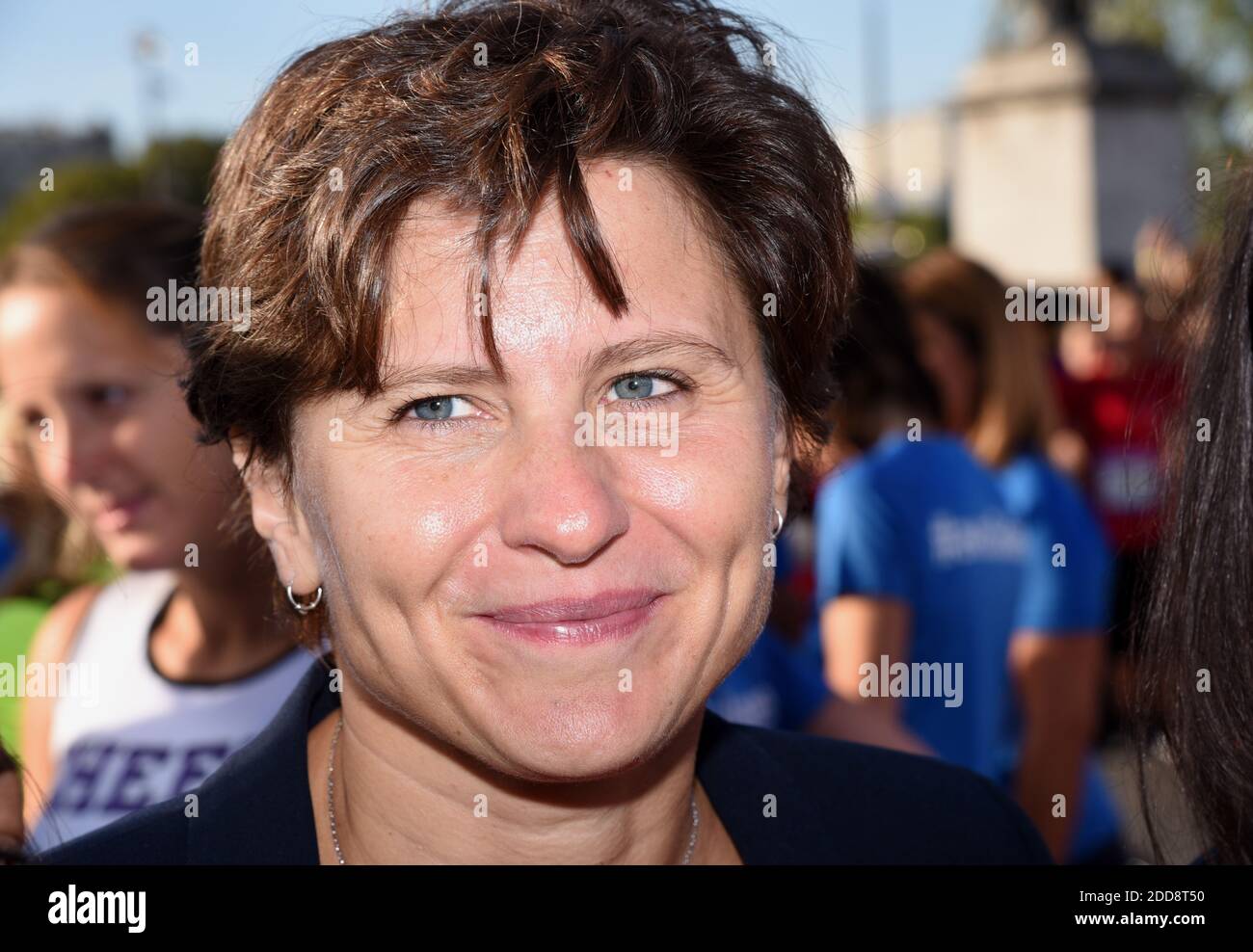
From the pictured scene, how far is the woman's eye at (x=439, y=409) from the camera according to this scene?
1414 mm

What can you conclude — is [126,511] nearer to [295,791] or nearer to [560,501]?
[295,791]

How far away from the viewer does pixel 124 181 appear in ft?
46.3

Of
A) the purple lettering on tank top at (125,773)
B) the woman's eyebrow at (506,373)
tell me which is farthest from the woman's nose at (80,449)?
the woman's eyebrow at (506,373)

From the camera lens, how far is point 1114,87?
34.3 ft

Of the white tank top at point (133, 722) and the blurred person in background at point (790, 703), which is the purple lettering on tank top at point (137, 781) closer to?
the white tank top at point (133, 722)

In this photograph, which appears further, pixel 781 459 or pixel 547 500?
pixel 781 459

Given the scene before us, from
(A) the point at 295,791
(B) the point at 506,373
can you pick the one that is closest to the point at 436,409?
(B) the point at 506,373

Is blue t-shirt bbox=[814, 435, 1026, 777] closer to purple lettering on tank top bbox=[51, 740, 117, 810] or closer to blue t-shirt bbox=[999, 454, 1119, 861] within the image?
blue t-shirt bbox=[999, 454, 1119, 861]

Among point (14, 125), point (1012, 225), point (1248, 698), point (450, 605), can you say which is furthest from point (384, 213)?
point (14, 125)

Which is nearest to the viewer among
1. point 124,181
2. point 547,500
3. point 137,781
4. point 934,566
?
point 547,500

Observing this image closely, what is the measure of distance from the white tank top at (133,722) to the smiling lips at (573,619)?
93 cm

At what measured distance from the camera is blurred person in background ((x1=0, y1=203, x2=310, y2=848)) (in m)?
2.36

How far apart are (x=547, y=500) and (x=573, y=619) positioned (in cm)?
16

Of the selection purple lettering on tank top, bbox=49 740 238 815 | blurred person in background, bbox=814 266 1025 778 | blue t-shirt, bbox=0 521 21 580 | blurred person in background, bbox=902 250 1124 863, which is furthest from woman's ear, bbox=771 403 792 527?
blurred person in background, bbox=902 250 1124 863
